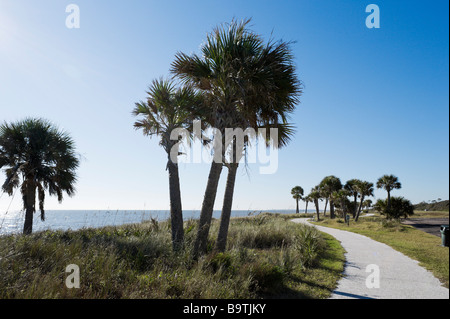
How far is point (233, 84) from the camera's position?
7.33 meters

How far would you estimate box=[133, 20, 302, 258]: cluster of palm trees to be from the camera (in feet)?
23.9

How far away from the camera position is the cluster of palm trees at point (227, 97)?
7281mm

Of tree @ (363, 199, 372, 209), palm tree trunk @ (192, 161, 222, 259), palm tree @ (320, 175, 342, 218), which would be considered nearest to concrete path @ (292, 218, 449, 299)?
palm tree trunk @ (192, 161, 222, 259)

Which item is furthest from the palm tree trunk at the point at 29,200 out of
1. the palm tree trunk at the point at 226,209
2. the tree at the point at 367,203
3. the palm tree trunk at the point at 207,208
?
the tree at the point at 367,203

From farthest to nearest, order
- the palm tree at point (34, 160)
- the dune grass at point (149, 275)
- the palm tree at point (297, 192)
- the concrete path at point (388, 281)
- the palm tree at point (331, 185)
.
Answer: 1. the palm tree at point (297, 192)
2. the palm tree at point (331, 185)
3. the palm tree at point (34, 160)
4. the concrete path at point (388, 281)
5. the dune grass at point (149, 275)

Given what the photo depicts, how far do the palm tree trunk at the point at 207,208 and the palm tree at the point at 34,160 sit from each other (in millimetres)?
9563

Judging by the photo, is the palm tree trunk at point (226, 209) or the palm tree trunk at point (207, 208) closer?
the palm tree trunk at point (207, 208)

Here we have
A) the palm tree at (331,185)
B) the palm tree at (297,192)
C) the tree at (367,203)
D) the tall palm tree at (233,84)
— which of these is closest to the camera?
the tall palm tree at (233,84)

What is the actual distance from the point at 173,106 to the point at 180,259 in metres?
5.56

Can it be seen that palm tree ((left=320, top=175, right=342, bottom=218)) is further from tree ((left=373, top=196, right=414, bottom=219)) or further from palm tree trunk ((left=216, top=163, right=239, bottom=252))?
palm tree trunk ((left=216, top=163, right=239, bottom=252))

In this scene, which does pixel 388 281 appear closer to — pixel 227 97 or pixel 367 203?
pixel 227 97

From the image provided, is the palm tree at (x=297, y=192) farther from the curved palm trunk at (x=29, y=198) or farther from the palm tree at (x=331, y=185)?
the curved palm trunk at (x=29, y=198)

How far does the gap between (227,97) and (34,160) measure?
11107 mm
